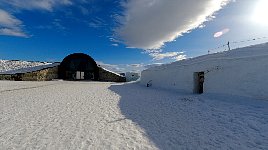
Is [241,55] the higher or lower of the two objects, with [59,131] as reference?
higher

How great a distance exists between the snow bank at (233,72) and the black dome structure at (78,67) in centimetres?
2956

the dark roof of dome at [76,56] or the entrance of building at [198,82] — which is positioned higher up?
the dark roof of dome at [76,56]

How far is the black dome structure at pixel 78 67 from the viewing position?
45250 mm

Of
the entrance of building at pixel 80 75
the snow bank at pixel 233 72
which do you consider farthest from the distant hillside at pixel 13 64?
the snow bank at pixel 233 72

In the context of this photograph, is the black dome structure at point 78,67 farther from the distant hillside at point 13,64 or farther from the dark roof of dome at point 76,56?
the distant hillside at point 13,64

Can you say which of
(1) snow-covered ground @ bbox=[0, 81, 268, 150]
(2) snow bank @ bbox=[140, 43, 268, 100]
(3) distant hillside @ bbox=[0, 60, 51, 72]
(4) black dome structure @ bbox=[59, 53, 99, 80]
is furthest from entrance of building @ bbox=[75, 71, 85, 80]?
(1) snow-covered ground @ bbox=[0, 81, 268, 150]

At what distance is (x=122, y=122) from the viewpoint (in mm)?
7938

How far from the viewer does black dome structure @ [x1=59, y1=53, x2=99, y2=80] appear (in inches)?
1781

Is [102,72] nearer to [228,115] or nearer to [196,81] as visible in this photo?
[196,81]

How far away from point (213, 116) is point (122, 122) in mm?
3880

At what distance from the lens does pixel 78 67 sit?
150 ft

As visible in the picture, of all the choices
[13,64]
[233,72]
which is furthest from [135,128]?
[13,64]

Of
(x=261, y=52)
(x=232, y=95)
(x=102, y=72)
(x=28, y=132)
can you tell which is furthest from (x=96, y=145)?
(x=102, y=72)

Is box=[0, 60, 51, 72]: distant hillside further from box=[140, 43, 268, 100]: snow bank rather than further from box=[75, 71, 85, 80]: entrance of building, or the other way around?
box=[140, 43, 268, 100]: snow bank
